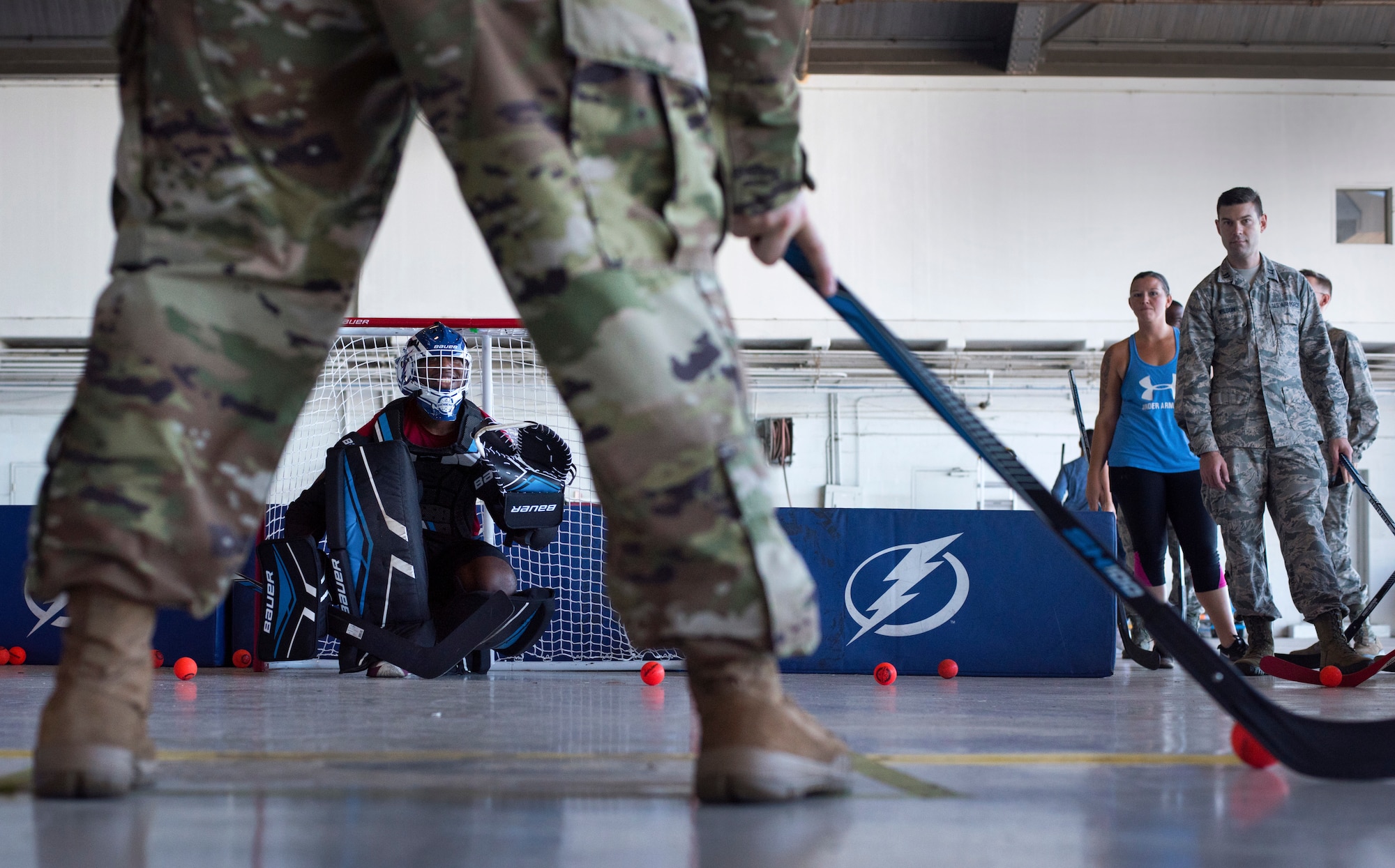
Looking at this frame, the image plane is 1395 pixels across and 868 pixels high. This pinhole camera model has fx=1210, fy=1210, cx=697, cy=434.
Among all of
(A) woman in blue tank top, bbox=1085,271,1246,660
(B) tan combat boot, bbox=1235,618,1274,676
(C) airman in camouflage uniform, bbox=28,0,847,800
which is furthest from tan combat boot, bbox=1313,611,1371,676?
(C) airman in camouflage uniform, bbox=28,0,847,800

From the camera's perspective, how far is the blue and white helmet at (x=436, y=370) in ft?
17.8

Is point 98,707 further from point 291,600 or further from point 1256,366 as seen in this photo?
point 1256,366

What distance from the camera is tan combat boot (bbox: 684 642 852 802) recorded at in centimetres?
139

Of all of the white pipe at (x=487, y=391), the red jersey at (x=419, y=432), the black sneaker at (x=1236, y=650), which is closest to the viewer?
the black sneaker at (x=1236, y=650)

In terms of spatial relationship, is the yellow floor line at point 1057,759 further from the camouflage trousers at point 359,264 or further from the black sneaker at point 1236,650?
the black sneaker at point 1236,650

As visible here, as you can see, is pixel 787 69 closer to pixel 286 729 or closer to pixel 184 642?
pixel 286 729

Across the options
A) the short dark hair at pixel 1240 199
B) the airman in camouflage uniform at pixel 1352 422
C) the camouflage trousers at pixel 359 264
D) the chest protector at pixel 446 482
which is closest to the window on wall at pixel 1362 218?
the airman in camouflage uniform at pixel 1352 422

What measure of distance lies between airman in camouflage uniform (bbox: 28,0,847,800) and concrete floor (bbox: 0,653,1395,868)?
0.52 ft

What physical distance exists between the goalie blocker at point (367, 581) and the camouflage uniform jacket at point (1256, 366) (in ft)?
8.84

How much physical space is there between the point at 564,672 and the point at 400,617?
2.78ft

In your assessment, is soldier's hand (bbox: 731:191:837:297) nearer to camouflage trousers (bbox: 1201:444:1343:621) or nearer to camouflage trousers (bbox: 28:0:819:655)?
camouflage trousers (bbox: 28:0:819:655)

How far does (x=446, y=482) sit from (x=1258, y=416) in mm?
3500

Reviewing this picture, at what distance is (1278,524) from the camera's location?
16.1 ft

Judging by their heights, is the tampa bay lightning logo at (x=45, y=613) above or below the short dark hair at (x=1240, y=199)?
below
